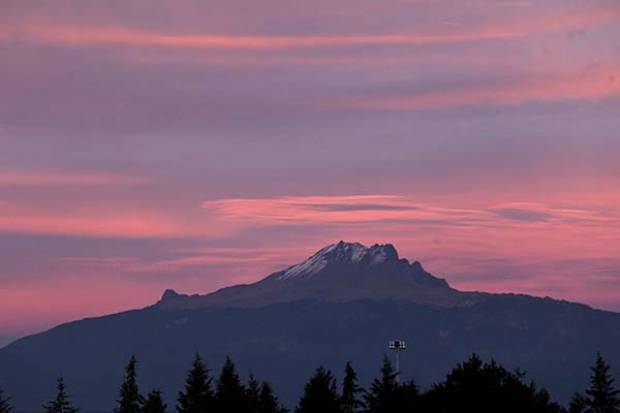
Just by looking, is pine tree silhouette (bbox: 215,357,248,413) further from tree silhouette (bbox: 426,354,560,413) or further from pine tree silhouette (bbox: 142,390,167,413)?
tree silhouette (bbox: 426,354,560,413)

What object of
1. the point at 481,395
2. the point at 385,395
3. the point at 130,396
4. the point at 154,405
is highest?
the point at 130,396

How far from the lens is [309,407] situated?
137250 mm

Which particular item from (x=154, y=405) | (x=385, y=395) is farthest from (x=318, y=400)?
(x=154, y=405)

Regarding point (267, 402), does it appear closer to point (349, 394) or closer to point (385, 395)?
point (349, 394)

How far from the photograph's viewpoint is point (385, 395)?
465ft

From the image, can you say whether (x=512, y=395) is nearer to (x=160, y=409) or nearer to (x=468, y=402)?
(x=468, y=402)

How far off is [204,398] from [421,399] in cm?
2241

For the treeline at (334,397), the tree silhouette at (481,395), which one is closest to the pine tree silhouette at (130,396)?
the treeline at (334,397)

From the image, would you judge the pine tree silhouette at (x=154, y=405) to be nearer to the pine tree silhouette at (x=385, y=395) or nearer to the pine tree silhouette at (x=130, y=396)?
the pine tree silhouette at (x=130, y=396)

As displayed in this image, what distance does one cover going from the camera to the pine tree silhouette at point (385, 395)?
458ft

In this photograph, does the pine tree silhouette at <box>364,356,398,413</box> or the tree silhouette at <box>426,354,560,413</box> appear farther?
the pine tree silhouette at <box>364,356,398,413</box>

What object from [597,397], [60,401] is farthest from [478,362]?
[60,401]

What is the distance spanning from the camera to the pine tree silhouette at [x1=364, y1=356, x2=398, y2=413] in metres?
140

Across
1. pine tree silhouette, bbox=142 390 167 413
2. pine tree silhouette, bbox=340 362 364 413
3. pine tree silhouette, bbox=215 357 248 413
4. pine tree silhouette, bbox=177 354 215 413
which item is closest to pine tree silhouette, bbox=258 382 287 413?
pine tree silhouette, bbox=215 357 248 413
